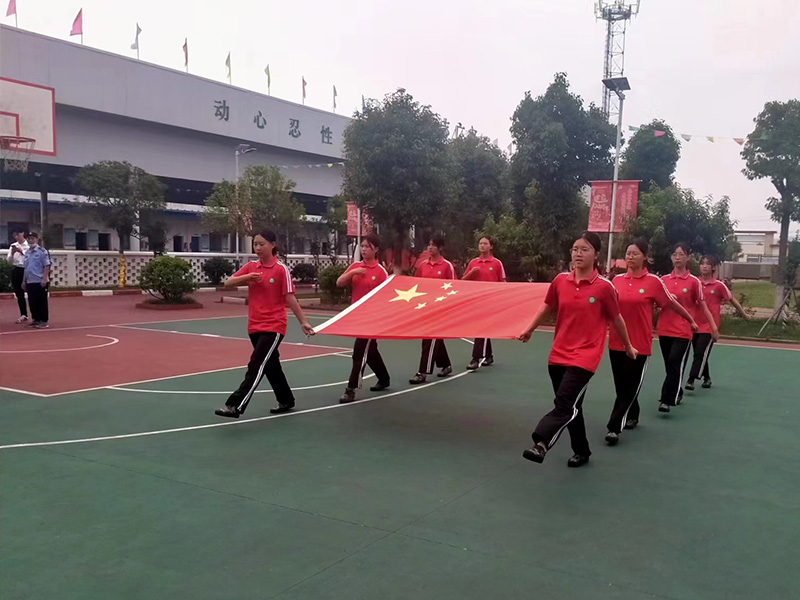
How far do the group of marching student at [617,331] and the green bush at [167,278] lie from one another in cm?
1329

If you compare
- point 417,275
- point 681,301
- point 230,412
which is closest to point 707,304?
point 681,301

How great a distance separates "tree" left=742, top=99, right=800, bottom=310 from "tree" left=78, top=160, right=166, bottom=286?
68.5 ft

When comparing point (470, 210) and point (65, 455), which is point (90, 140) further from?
point (65, 455)

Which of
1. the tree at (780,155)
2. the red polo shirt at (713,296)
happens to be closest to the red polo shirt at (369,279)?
the red polo shirt at (713,296)

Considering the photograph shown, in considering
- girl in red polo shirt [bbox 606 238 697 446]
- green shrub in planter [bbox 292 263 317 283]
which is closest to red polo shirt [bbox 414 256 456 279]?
girl in red polo shirt [bbox 606 238 697 446]

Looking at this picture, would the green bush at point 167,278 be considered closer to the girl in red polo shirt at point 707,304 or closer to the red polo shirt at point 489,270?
the red polo shirt at point 489,270

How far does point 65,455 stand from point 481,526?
10.4ft

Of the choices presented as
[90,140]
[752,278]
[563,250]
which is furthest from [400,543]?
[752,278]

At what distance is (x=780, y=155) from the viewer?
1823 cm

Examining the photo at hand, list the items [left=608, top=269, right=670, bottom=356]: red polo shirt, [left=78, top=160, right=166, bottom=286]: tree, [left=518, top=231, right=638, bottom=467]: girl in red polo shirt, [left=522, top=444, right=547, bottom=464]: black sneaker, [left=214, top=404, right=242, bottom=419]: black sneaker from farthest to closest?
[left=78, top=160, right=166, bottom=286]: tree, [left=214, top=404, right=242, bottom=419]: black sneaker, [left=608, top=269, right=670, bottom=356]: red polo shirt, [left=518, top=231, right=638, bottom=467]: girl in red polo shirt, [left=522, top=444, right=547, bottom=464]: black sneaker

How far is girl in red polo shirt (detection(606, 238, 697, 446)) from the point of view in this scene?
5.65 m

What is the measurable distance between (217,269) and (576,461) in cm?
2275

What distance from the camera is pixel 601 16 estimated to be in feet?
106

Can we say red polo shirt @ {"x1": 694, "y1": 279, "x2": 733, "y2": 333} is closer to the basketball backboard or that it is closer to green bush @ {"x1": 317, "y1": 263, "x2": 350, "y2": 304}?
green bush @ {"x1": 317, "y1": 263, "x2": 350, "y2": 304}
